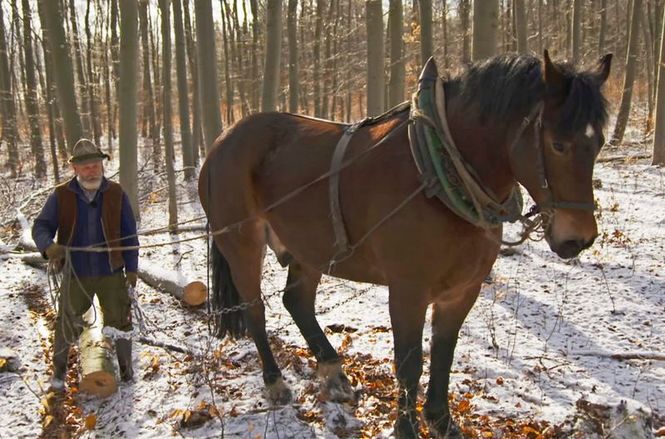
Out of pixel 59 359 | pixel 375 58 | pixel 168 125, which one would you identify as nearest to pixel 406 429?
pixel 59 359

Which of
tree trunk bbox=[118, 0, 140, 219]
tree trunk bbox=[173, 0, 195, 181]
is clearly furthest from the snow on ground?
tree trunk bbox=[173, 0, 195, 181]

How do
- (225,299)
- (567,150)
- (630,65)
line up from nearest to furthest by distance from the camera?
(567,150), (225,299), (630,65)

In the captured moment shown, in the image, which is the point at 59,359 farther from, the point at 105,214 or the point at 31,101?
the point at 31,101

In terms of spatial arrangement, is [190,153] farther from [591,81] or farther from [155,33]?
[155,33]

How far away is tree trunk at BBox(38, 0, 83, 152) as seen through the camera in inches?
302

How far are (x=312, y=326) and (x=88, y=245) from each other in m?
1.72

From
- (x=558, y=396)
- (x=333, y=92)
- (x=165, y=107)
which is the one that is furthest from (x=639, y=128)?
(x=558, y=396)

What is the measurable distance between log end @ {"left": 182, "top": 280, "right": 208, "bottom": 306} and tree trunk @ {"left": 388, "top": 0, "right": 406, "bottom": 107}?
4894 millimetres

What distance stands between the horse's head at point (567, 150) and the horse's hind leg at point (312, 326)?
6.15ft

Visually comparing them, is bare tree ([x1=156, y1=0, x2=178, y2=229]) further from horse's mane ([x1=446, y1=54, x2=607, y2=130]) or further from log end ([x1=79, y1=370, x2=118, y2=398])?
horse's mane ([x1=446, y1=54, x2=607, y2=130])

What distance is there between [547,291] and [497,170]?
3.18 meters

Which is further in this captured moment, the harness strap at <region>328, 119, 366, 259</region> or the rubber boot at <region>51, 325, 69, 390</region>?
the rubber boot at <region>51, 325, 69, 390</region>

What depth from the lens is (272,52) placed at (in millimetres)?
8188

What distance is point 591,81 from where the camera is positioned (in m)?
2.24
